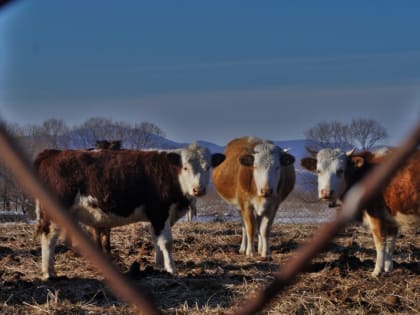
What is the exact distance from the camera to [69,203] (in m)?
8.18

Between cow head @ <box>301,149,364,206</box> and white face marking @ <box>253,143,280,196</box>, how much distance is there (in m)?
1.28

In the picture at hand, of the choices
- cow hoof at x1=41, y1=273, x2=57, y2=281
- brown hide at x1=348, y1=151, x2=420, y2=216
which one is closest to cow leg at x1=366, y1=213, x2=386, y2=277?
brown hide at x1=348, y1=151, x2=420, y2=216

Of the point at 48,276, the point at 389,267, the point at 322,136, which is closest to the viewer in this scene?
the point at 48,276

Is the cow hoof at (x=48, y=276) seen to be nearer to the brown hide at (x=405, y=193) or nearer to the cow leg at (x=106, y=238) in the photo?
the cow leg at (x=106, y=238)

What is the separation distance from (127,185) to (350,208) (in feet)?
25.8

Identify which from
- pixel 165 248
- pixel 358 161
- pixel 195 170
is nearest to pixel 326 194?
pixel 358 161

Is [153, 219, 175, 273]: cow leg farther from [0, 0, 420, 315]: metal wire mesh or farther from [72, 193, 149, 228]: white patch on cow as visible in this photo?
[0, 0, 420, 315]: metal wire mesh

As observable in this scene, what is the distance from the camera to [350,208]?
692 millimetres

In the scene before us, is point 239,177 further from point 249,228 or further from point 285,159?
point 249,228

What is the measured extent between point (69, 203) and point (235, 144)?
180 inches

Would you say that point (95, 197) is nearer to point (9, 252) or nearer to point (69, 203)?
point (69, 203)

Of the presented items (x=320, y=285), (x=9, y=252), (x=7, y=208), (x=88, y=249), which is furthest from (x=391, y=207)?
(x=7, y=208)

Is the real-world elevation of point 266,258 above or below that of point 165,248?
below

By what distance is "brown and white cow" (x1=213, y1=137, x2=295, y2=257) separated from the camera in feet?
32.5
